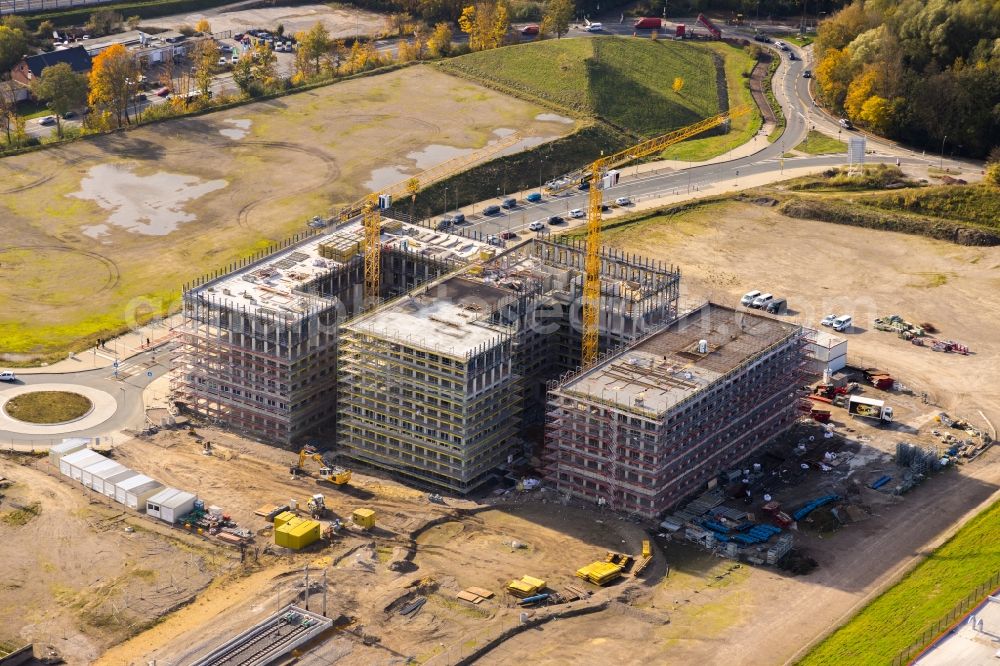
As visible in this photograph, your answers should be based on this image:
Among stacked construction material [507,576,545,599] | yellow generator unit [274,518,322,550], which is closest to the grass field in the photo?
yellow generator unit [274,518,322,550]

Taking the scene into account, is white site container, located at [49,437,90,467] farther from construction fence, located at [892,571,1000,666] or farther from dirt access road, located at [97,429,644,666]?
construction fence, located at [892,571,1000,666]

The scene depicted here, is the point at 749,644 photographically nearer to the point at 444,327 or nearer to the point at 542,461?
the point at 542,461

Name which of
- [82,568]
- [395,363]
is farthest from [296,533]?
[395,363]

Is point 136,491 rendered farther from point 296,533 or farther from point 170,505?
point 296,533

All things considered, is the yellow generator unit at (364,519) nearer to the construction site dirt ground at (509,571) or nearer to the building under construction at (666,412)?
the construction site dirt ground at (509,571)

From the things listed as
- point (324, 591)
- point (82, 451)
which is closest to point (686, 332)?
point (324, 591)
